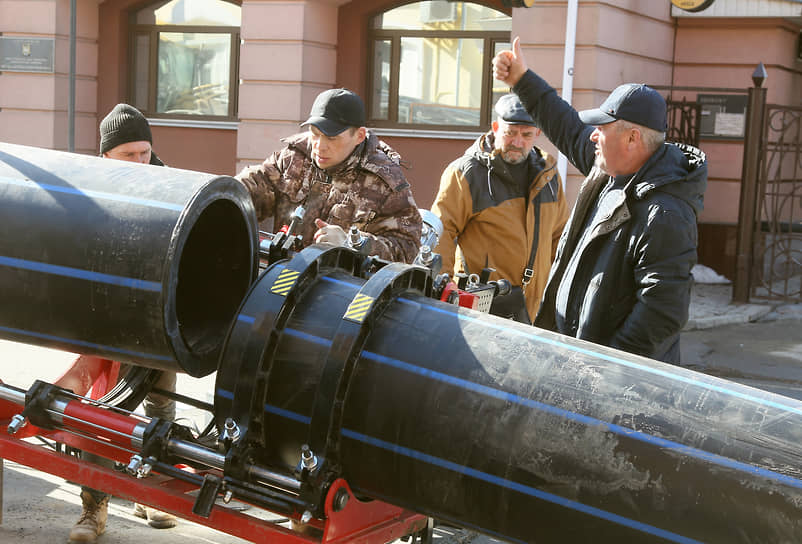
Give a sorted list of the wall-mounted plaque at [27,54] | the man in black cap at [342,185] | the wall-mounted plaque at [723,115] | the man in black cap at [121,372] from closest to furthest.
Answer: the man in black cap at [121,372] < the man in black cap at [342,185] < the wall-mounted plaque at [723,115] < the wall-mounted plaque at [27,54]

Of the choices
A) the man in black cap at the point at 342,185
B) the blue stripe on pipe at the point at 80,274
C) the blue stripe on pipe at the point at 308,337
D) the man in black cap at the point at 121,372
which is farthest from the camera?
the man in black cap at the point at 342,185

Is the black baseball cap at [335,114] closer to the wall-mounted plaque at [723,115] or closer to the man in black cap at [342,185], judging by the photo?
the man in black cap at [342,185]

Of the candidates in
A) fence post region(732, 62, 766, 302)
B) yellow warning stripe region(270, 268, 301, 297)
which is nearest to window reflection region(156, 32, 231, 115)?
fence post region(732, 62, 766, 302)

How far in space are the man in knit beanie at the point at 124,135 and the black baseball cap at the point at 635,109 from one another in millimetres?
1884

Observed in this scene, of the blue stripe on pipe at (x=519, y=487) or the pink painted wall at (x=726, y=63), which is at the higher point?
the pink painted wall at (x=726, y=63)

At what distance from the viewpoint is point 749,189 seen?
9.88 meters

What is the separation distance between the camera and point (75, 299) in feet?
7.90

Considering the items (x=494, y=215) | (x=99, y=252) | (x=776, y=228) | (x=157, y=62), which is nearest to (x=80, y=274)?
(x=99, y=252)

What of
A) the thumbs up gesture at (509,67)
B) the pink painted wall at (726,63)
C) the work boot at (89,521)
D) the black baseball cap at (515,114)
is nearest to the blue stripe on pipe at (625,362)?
the thumbs up gesture at (509,67)

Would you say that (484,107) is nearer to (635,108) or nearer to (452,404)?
(635,108)

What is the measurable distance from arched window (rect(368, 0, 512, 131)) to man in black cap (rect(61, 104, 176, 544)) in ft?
23.8

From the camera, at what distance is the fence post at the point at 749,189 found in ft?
32.0

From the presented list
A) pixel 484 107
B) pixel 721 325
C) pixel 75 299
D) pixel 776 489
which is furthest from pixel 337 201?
pixel 484 107

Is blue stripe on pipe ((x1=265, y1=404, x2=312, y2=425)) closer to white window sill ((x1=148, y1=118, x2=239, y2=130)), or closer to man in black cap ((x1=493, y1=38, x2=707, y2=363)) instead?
man in black cap ((x1=493, y1=38, x2=707, y2=363))
